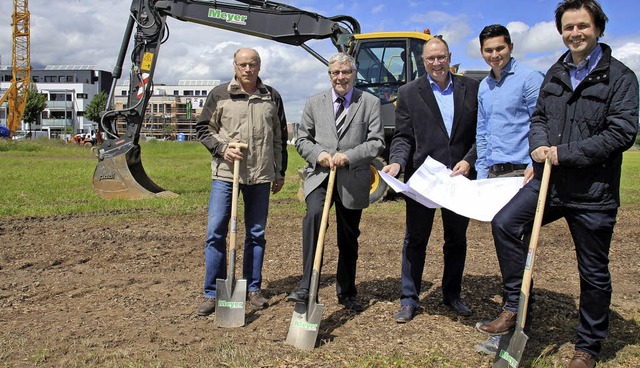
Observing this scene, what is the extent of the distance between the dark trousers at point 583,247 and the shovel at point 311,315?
3.87ft

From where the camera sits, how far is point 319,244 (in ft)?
14.1

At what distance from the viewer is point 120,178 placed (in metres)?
11.6

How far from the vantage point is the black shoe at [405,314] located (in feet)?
14.9

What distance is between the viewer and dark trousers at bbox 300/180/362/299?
4.57m

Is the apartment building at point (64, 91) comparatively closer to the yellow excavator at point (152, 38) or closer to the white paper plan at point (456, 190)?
the yellow excavator at point (152, 38)

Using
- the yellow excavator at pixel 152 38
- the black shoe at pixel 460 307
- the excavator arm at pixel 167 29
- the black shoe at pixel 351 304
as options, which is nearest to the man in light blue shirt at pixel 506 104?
the black shoe at pixel 460 307

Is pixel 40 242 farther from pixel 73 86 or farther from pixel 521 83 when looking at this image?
pixel 73 86

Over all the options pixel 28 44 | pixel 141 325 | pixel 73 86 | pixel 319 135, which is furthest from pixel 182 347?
pixel 73 86

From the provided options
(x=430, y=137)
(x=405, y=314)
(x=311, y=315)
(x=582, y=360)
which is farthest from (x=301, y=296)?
(x=582, y=360)

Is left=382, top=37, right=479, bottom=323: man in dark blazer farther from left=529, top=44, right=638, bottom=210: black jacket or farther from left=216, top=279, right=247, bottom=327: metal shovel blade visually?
left=216, top=279, right=247, bottom=327: metal shovel blade

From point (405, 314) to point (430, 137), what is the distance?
1355mm

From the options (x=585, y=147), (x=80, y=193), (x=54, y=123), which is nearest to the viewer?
(x=585, y=147)

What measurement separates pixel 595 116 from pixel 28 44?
192ft

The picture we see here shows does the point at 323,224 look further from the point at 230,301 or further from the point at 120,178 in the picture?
the point at 120,178
